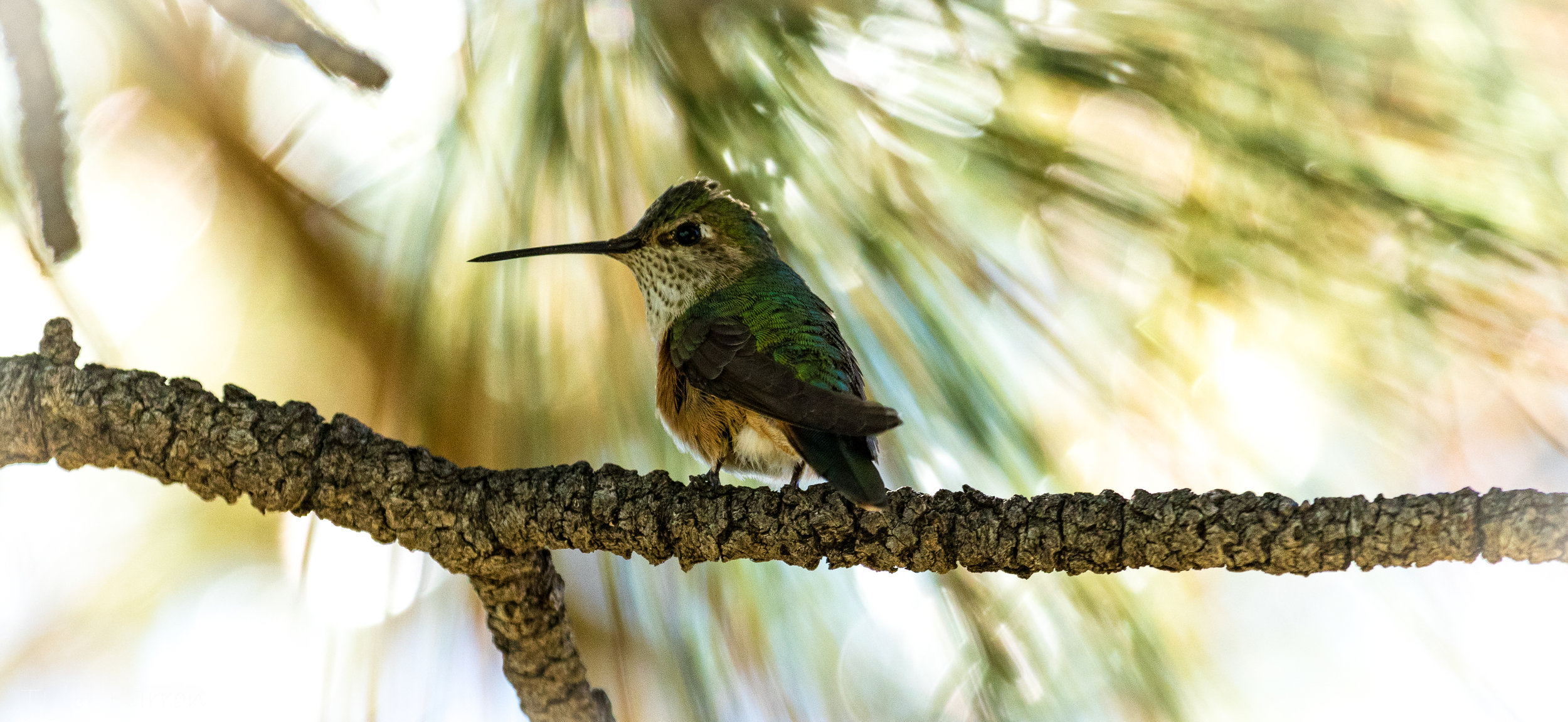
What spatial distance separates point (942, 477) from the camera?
140 centimetres

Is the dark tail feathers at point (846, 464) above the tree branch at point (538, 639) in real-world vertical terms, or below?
above

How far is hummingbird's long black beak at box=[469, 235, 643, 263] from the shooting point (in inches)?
51.3

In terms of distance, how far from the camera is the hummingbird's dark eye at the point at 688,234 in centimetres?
165

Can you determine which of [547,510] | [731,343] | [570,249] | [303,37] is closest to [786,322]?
[731,343]

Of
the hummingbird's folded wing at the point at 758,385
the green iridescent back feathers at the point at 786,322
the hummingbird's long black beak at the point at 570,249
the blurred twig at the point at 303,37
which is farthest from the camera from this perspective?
the green iridescent back feathers at the point at 786,322

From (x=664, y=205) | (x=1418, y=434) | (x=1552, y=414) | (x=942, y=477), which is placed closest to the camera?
(x=1552, y=414)

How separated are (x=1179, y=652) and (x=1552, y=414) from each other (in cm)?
51

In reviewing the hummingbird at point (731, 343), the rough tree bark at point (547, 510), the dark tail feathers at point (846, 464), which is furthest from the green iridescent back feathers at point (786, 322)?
the rough tree bark at point (547, 510)

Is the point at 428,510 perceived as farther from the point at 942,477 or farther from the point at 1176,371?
the point at 1176,371

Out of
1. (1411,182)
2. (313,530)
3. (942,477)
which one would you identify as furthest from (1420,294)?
(313,530)

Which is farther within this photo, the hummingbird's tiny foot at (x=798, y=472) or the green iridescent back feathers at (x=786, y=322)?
the hummingbird's tiny foot at (x=798, y=472)

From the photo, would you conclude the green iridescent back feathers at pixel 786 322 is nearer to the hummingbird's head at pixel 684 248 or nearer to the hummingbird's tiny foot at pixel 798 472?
the hummingbird's head at pixel 684 248

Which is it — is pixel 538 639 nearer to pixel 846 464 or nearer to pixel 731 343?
pixel 846 464

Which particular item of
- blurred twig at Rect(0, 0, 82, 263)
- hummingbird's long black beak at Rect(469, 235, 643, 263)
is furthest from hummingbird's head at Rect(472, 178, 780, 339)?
blurred twig at Rect(0, 0, 82, 263)
